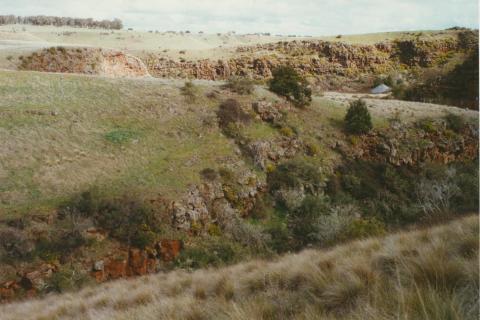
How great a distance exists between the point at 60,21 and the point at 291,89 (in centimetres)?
10334

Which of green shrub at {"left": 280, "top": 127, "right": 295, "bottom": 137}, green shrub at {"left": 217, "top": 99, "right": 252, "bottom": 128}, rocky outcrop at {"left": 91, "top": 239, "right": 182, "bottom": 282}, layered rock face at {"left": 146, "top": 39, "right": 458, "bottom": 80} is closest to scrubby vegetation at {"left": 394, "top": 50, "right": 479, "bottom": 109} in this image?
layered rock face at {"left": 146, "top": 39, "right": 458, "bottom": 80}

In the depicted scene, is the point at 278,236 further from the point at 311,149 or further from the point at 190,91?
the point at 190,91

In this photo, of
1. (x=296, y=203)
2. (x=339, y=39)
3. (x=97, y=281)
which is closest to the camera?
(x=97, y=281)

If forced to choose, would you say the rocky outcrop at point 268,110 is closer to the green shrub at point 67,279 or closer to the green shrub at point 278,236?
the green shrub at point 278,236

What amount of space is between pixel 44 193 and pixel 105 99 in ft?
31.9

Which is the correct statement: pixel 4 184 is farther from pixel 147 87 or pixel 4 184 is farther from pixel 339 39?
pixel 339 39

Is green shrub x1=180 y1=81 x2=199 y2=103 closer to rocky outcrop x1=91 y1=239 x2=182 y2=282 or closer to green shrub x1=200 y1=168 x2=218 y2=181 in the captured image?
green shrub x1=200 y1=168 x2=218 y2=181

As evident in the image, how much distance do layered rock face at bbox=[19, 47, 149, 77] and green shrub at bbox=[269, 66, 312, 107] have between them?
17.9 m

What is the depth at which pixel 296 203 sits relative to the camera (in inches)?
887

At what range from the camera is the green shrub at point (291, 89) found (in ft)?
99.2

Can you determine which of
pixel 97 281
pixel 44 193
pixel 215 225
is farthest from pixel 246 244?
pixel 44 193

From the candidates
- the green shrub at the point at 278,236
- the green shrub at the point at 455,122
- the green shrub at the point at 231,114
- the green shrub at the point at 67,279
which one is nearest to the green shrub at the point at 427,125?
the green shrub at the point at 455,122

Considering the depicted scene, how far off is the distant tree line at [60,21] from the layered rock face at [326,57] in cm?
6190

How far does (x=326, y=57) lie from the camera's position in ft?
221
